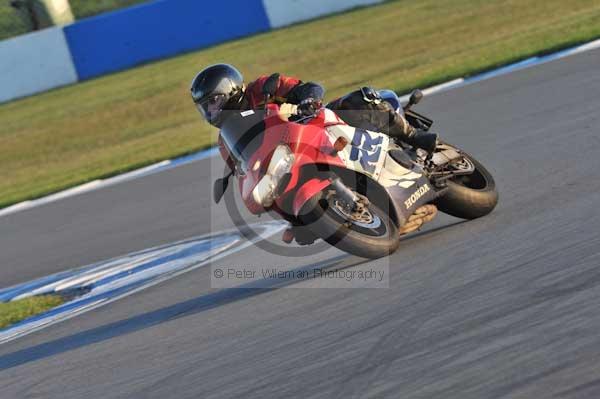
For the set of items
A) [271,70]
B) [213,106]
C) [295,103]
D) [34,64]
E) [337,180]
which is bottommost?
[34,64]

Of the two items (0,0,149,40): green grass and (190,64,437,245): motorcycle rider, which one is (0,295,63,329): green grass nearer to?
(190,64,437,245): motorcycle rider

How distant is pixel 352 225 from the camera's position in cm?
611

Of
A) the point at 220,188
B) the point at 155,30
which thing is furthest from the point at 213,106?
the point at 155,30

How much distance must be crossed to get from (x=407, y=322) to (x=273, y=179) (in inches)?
58.6

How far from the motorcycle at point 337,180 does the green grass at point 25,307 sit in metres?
1.98

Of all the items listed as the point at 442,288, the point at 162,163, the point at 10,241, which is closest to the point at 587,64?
the point at 162,163

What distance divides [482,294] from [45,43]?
2264cm

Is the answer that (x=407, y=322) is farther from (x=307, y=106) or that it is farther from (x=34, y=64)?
(x=34, y=64)

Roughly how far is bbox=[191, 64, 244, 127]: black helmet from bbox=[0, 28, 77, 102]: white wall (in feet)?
67.4

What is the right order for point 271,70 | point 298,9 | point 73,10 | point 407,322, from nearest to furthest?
point 407,322 → point 271,70 → point 298,9 → point 73,10

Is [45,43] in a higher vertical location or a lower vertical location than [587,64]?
lower

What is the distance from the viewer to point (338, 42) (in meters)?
22.9

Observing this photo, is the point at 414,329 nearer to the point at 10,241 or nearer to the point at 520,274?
the point at 520,274

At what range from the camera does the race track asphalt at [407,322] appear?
4094 mm
